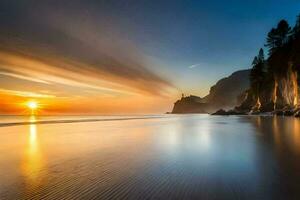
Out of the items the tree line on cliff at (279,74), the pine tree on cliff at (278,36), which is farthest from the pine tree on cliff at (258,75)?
the pine tree on cliff at (278,36)

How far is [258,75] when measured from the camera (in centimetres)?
8012

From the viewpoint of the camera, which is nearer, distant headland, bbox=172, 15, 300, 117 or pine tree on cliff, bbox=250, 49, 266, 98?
distant headland, bbox=172, 15, 300, 117

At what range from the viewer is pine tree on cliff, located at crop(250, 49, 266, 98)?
256 ft

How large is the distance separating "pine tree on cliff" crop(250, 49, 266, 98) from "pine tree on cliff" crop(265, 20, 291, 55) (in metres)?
11.7

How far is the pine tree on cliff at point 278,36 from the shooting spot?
64.7 meters

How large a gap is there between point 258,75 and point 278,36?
17111 millimetres

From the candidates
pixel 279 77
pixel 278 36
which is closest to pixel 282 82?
pixel 279 77

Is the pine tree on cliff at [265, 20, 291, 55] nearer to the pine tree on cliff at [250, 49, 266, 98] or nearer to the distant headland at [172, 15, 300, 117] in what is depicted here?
the distant headland at [172, 15, 300, 117]

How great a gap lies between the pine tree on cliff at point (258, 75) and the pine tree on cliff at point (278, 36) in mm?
11726

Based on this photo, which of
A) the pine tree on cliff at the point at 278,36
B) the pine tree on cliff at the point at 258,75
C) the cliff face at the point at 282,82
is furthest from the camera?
the pine tree on cliff at the point at 258,75

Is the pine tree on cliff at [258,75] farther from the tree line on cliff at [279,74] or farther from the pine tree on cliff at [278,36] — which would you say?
the pine tree on cliff at [278,36]

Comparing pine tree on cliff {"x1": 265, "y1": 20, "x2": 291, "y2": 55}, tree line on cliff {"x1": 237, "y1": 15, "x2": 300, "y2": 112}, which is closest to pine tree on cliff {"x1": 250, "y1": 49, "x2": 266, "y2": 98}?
tree line on cliff {"x1": 237, "y1": 15, "x2": 300, "y2": 112}

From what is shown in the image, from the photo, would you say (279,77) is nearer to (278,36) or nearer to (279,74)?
(279,74)

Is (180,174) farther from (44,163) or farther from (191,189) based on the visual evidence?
(44,163)
